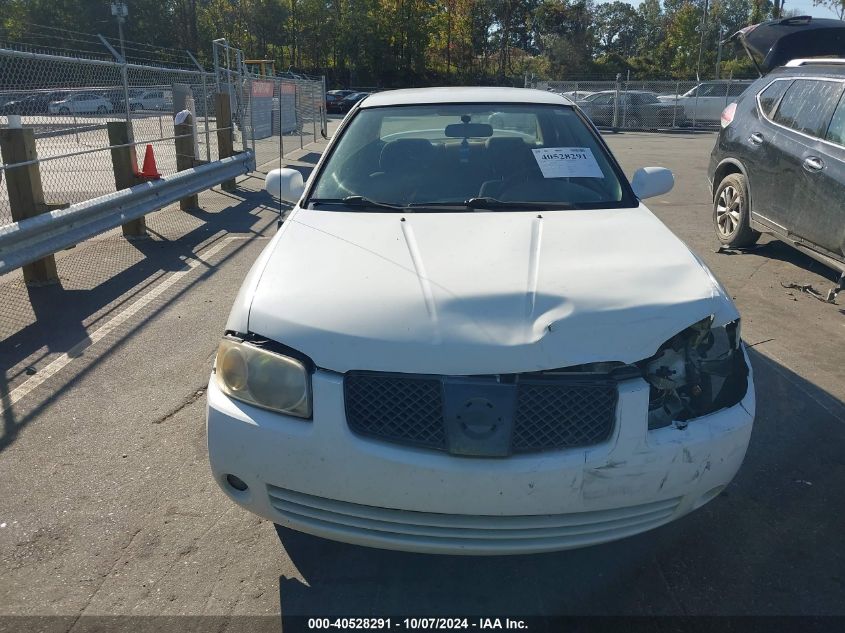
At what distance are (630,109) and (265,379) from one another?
1181 inches

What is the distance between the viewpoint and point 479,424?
2.34m

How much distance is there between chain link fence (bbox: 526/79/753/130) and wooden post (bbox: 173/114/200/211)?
22.1 metres

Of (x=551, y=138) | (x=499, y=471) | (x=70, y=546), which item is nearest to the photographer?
(x=499, y=471)

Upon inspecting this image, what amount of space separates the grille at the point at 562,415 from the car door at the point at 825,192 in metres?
4.21

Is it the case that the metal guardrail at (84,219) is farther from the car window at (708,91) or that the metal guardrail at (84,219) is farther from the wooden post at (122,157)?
the car window at (708,91)

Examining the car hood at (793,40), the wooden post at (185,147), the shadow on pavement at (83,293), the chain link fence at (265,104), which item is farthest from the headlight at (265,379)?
the chain link fence at (265,104)

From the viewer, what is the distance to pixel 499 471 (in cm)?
231

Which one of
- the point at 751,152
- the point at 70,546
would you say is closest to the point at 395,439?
the point at 70,546

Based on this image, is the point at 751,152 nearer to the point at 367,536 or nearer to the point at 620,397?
the point at 620,397

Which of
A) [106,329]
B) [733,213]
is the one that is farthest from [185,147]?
[733,213]

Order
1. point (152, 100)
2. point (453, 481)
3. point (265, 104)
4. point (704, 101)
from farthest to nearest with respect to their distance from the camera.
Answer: point (704, 101) < point (265, 104) < point (152, 100) < point (453, 481)

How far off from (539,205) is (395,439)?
178 centimetres

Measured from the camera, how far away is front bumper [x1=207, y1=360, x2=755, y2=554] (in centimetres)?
232

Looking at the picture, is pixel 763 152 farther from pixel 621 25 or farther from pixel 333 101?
pixel 621 25
